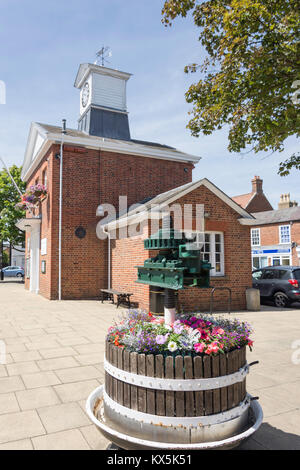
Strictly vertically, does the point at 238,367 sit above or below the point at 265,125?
below

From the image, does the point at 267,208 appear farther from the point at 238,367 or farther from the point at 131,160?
the point at 238,367

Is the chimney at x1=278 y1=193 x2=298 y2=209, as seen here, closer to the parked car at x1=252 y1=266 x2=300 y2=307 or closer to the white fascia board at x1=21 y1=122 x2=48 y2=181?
the parked car at x1=252 y1=266 x2=300 y2=307

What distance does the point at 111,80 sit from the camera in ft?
60.3

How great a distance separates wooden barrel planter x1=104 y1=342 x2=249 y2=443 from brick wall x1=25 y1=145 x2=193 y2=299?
1162 centimetres

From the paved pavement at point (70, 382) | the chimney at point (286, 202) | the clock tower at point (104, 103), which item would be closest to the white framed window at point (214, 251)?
the paved pavement at point (70, 382)

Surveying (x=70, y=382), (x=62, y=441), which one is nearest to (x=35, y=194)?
(x=70, y=382)

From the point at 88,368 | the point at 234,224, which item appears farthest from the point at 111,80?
the point at 88,368

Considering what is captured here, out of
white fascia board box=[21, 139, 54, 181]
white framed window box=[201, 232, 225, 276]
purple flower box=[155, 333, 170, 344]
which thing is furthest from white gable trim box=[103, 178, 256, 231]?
purple flower box=[155, 333, 170, 344]

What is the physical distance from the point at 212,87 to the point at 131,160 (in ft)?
28.6

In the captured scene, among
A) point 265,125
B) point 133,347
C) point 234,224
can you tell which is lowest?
point 133,347

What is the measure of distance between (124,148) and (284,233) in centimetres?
2143

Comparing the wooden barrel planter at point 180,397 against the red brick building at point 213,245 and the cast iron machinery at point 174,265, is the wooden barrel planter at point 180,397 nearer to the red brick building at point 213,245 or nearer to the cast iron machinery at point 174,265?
the cast iron machinery at point 174,265

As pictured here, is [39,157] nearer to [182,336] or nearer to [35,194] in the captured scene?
[35,194]

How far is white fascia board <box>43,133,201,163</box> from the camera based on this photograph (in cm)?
1425
